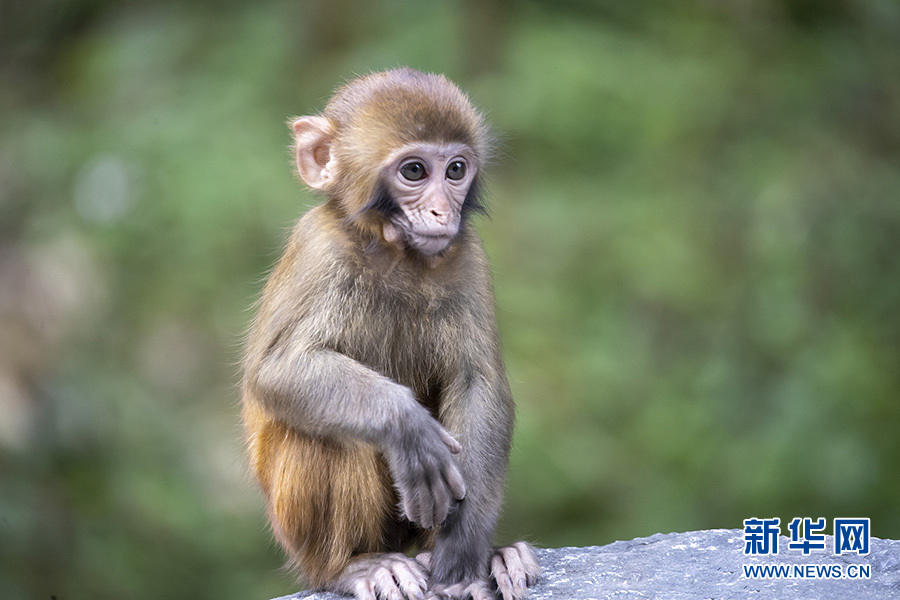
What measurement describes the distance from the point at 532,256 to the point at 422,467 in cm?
503

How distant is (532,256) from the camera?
1038cm

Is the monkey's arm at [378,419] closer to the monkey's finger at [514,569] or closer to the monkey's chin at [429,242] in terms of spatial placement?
the monkey's finger at [514,569]

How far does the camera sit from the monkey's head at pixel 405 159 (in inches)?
231

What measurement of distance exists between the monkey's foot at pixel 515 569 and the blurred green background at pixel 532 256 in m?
3.04

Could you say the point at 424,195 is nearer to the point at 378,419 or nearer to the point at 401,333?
the point at 401,333

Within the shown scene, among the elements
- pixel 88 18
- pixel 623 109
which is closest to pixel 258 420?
pixel 623 109

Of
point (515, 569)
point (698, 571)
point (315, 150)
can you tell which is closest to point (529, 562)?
point (515, 569)

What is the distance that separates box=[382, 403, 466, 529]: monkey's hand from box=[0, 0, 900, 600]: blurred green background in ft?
10.6

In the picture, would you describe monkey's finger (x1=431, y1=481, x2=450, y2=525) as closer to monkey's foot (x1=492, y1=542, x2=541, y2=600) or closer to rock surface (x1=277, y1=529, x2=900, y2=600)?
monkey's foot (x1=492, y1=542, x2=541, y2=600)

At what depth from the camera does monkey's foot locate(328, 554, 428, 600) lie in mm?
5809

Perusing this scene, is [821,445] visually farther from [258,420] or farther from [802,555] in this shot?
[258,420]

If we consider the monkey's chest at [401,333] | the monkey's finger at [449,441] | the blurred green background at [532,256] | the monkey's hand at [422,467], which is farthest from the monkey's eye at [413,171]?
the blurred green background at [532,256]

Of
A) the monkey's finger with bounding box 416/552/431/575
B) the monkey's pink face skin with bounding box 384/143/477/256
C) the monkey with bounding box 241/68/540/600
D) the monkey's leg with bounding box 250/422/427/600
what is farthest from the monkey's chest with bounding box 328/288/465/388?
the monkey's finger with bounding box 416/552/431/575

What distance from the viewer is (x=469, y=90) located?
10.7 meters
